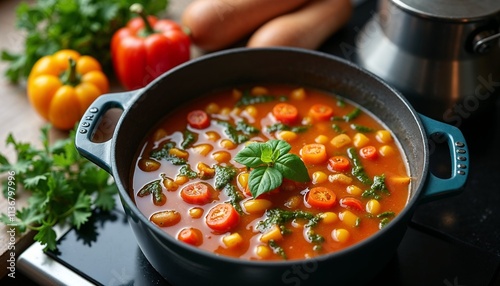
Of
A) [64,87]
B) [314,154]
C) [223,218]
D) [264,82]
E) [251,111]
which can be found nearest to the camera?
[223,218]

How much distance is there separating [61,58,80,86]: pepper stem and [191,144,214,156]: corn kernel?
2.35 feet

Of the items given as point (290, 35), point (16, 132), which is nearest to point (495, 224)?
point (290, 35)

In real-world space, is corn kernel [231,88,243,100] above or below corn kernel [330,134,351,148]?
above

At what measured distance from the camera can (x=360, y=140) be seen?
2.03 metres

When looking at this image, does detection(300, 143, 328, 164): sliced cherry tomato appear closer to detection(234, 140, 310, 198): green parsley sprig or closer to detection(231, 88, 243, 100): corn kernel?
detection(234, 140, 310, 198): green parsley sprig

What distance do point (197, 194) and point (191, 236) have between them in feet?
0.54

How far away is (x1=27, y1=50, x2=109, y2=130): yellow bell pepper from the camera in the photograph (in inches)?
95.4

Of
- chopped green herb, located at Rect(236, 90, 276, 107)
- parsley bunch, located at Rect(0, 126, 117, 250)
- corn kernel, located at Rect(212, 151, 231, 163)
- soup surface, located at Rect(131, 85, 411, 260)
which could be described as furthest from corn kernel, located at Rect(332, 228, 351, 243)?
parsley bunch, located at Rect(0, 126, 117, 250)

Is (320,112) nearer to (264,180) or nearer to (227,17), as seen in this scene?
(264,180)

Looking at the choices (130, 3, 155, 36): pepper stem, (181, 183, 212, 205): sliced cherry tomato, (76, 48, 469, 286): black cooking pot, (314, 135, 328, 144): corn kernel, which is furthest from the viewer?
(130, 3, 155, 36): pepper stem

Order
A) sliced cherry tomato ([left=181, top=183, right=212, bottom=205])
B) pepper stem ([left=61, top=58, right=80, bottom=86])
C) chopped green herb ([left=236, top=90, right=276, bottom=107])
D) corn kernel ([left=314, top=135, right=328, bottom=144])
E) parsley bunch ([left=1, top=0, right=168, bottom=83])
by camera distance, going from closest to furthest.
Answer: sliced cherry tomato ([left=181, top=183, right=212, bottom=205]), corn kernel ([left=314, top=135, right=328, bottom=144]), chopped green herb ([left=236, top=90, right=276, bottom=107]), pepper stem ([left=61, top=58, right=80, bottom=86]), parsley bunch ([left=1, top=0, right=168, bottom=83])

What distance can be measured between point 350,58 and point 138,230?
1.41 metres

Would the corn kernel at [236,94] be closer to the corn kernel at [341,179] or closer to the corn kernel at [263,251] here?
the corn kernel at [341,179]

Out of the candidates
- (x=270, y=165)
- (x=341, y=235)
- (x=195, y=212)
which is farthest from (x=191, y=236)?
(x=341, y=235)
